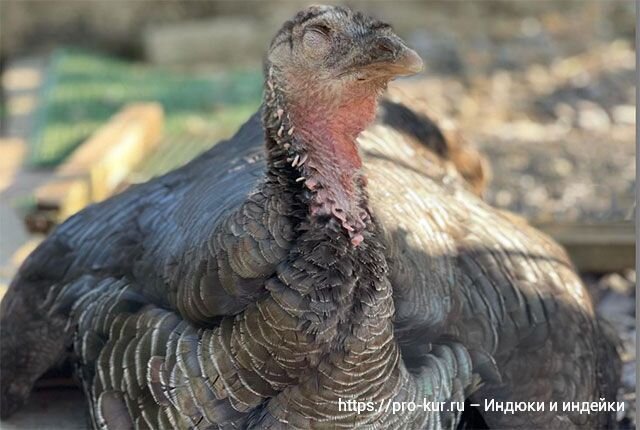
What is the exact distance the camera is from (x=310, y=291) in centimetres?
289

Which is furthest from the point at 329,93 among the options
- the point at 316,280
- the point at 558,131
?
the point at 558,131

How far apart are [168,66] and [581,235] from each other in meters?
4.09

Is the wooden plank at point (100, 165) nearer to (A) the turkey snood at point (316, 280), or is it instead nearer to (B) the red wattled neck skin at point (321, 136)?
(A) the turkey snood at point (316, 280)

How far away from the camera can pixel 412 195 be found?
11.5ft

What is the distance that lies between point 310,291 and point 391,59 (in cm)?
56

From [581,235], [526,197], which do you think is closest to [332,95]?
[581,235]

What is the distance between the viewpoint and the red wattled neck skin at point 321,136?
2.88m

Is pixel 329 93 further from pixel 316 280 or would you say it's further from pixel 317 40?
pixel 316 280

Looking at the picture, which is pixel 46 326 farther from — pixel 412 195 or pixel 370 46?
pixel 370 46

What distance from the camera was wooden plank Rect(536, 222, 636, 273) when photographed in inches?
198

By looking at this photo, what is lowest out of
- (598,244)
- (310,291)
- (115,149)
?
(310,291)

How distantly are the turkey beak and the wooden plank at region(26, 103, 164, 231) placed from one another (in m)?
2.67

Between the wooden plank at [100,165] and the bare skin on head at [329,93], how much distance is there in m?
2.46

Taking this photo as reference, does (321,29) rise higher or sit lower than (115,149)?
lower
